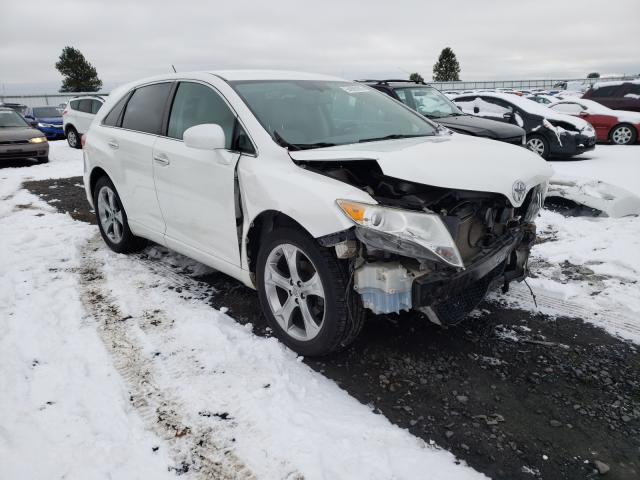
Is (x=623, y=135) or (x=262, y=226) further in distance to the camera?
(x=623, y=135)

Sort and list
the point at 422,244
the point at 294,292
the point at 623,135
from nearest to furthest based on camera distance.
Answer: the point at 422,244
the point at 294,292
the point at 623,135

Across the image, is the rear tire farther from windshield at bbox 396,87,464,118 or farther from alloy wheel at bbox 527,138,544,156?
alloy wheel at bbox 527,138,544,156

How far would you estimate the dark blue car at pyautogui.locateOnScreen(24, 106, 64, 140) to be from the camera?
60.5 ft

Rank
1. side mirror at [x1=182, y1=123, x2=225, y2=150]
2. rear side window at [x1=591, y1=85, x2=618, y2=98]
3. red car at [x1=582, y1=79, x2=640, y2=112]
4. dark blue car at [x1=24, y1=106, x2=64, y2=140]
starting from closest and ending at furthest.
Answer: side mirror at [x1=182, y1=123, x2=225, y2=150] → red car at [x1=582, y1=79, x2=640, y2=112] → rear side window at [x1=591, y1=85, x2=618, y2=98] → dark blue car at [x1=24, y1=106, x2=64, y2=140]

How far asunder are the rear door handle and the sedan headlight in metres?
1.89

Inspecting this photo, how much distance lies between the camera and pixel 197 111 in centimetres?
367

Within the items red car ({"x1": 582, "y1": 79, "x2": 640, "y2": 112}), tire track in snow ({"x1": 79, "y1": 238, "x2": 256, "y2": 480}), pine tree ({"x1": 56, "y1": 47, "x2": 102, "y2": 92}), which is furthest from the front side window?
pine tree ({"x1": 56, "y1": 47, "x2": 102, "y2": 92})

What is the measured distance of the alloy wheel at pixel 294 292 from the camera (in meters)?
2.91

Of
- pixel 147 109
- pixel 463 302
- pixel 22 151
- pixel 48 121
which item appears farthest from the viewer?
pixel 48 121

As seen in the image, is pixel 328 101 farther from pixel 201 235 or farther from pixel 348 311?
pixel 348 311

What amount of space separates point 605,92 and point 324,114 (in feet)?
51.4

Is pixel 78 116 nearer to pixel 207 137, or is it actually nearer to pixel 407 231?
pixel 207 137

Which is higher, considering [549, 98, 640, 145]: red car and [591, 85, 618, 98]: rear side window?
[591, 85, 618, 98]: rear side window

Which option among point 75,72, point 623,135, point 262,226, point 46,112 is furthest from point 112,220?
point 75,72
